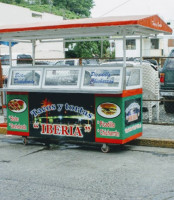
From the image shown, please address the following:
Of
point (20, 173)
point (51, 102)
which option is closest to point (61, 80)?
point (51, 102)

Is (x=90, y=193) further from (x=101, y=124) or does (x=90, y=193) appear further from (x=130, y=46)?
(x=130, y=46)

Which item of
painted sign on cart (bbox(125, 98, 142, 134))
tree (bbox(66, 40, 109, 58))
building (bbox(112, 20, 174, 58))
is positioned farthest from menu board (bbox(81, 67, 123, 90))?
building (bbox(112, 20, 174, 58))

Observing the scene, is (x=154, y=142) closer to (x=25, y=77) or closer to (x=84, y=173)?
(x=84, y=173)

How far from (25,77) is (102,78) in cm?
193

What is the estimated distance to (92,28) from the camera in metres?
7.48

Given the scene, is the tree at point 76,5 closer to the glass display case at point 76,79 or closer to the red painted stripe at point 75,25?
the glass display case at point 76,79

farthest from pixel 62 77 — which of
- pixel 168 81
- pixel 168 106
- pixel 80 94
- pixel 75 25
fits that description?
pixel 168 106

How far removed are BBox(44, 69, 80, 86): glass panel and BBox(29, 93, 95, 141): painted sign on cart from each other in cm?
25

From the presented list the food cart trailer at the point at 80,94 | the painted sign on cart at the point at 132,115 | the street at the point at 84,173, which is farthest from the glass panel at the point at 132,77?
the street at the point at 84,173

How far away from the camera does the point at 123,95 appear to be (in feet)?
23.3

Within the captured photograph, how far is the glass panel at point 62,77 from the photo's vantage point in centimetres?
760

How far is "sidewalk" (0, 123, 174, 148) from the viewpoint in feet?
25.5

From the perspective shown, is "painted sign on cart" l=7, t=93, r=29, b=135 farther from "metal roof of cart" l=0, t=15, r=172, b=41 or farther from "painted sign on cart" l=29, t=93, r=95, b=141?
"metal roof of cart" l=0, t=15, r=172, b=41

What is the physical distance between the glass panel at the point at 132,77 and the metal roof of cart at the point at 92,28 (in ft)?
2.64
